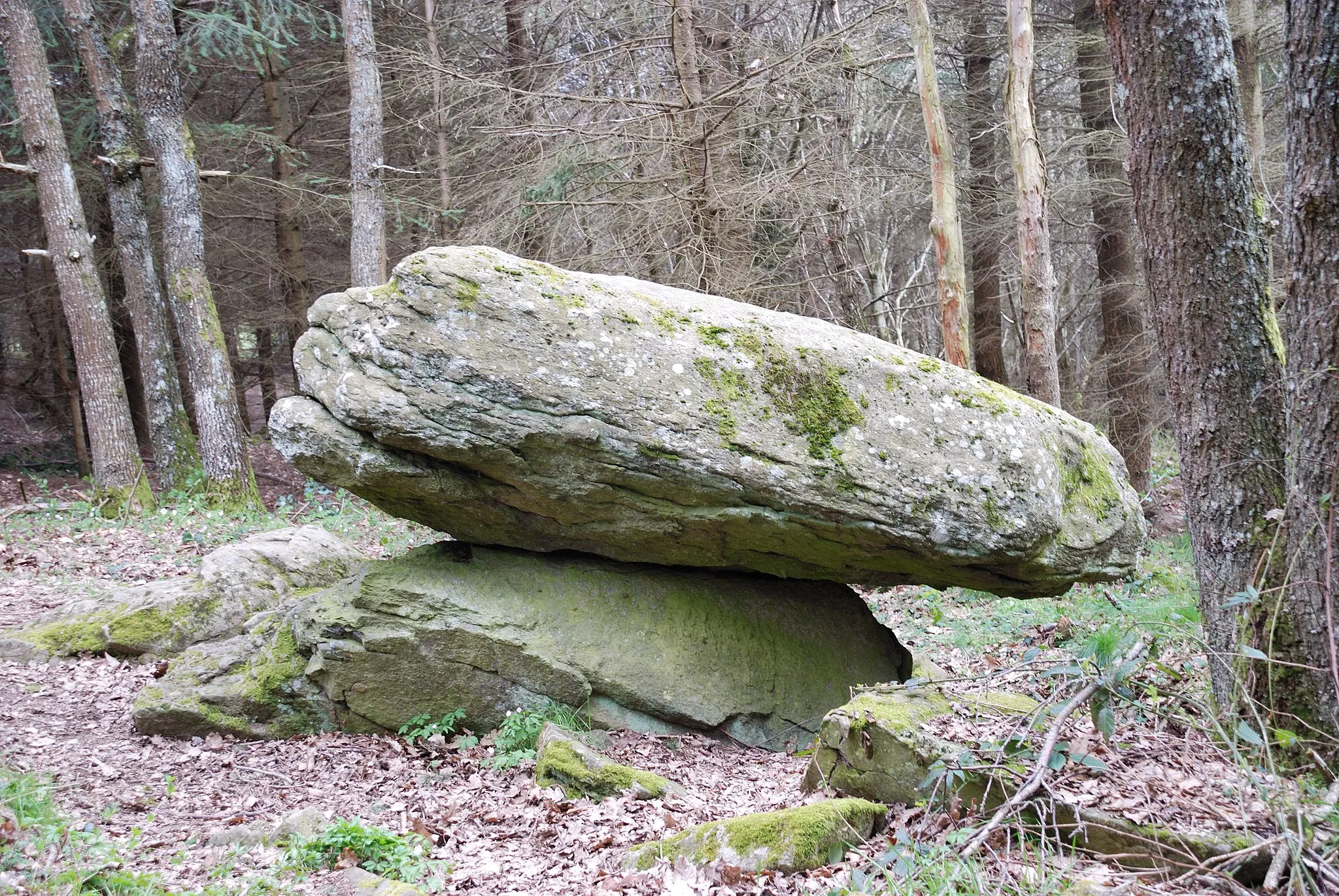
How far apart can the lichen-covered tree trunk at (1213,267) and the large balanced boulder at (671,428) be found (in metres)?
1.49

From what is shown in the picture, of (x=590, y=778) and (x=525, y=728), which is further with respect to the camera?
(x=525, y=728)

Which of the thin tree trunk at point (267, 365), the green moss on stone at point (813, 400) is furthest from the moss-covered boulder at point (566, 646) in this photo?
the thin tree trunk at point (267, 365)

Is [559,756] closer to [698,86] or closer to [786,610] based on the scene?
[786,610]

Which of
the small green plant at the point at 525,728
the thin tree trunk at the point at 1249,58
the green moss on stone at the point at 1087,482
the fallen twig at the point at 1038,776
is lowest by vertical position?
the small green plant at the point at 525,728

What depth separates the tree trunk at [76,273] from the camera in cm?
1068

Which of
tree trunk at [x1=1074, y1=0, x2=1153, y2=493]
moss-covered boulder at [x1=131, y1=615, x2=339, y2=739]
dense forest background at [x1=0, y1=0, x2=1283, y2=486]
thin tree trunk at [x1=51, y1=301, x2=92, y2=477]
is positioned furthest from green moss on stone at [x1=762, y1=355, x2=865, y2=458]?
thin tree trunk at [x1=51, y1=301, x2=92, y2=477]

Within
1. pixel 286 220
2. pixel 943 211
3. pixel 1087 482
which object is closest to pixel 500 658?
pixel 1087 482

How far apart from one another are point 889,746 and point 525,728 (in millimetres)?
2440

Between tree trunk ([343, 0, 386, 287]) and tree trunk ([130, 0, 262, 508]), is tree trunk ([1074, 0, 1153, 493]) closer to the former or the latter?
tree trunk ([343, 0, 386, 287])

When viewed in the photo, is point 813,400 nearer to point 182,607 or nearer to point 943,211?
point 943,211

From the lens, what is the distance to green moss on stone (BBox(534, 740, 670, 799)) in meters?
4.78

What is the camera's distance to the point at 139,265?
12.1m

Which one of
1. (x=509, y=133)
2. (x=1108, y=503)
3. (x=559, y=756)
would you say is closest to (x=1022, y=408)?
(x=1108, y=503)

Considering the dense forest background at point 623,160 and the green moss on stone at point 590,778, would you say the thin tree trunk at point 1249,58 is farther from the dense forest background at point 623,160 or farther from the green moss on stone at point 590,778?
the green moss on stone at point 590,778
